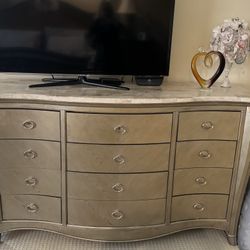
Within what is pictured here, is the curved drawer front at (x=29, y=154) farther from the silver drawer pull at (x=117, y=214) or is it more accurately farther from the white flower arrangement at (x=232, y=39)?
the white flower arrangement at (x=232, y=39)

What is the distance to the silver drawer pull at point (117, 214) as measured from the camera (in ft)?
5.85

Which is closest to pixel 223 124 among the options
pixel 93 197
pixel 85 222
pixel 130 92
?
pixel 130 92

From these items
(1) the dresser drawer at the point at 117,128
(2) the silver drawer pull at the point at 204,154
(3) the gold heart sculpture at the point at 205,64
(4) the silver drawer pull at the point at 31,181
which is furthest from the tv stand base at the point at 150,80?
(4) the silver drawer pull at the point at 31,181

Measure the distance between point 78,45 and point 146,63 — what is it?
0.41 metres

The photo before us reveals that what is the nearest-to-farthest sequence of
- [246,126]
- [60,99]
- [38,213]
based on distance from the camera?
[60,99]
[246,126]
[38,213]

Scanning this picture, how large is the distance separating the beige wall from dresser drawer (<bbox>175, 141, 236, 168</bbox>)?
63 centimetres

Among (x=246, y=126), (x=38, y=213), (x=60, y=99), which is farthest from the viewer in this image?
(x=38, y=213)

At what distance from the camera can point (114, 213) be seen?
179 centimetres

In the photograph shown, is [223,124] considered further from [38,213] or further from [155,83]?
[38,213]

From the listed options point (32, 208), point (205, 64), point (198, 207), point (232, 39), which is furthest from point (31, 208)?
point (232, 39)

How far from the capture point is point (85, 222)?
5.93 feet

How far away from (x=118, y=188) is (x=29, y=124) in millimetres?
603

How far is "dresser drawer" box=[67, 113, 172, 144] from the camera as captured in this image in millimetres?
1583

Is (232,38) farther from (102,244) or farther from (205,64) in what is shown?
(102,244)
